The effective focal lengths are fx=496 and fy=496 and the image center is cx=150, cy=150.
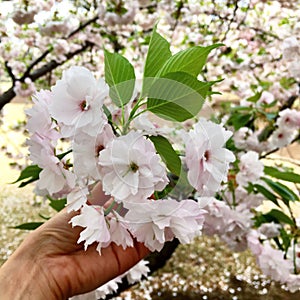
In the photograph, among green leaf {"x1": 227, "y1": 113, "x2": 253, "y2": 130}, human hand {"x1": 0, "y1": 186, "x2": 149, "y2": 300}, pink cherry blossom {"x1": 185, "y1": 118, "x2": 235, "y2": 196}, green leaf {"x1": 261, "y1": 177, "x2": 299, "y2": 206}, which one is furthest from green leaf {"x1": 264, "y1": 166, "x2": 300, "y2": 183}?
pink cherry blossom {"x1": 185, "y1": 118, "x2": 235, "y2": 196}

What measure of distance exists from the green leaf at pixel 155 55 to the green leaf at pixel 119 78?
0.02m

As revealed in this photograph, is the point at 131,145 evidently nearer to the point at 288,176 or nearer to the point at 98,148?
the point at 98,148

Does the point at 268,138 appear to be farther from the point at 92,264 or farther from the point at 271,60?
the point at 92,264

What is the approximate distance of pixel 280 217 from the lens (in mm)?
1349

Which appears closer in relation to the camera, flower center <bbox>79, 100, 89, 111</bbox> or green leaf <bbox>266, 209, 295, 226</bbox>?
flower center <bbox>79, 100, 89, 111</bbox>

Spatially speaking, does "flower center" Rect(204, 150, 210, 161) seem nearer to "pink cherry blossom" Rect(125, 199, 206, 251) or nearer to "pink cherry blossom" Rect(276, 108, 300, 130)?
"pink cherry blossom" Rect(125, 199, 206, 251)

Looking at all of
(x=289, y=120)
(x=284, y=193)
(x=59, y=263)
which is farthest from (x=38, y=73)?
(x=59, y=263)

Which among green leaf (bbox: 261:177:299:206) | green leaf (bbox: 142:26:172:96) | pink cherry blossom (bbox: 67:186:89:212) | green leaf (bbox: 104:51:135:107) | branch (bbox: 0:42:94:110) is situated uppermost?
green leaf (bbox: 142:26:172:96)

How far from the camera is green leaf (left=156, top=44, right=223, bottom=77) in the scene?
0.45 meters

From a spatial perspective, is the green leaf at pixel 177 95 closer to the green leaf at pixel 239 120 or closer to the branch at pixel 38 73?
the green leaf at pixel 239 120

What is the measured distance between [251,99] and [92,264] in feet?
3.67

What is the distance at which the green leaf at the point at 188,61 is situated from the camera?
0.45 metres

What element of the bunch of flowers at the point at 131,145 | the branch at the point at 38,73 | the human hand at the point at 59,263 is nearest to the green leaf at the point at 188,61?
the bunch of flowers at the point at 131,145

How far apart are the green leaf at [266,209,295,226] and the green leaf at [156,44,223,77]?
94cm
